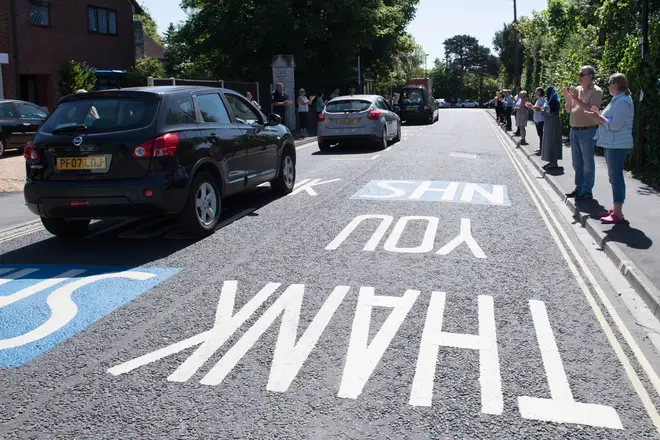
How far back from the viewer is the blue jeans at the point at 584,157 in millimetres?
9586

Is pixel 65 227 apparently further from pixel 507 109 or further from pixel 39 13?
pixel 507 109

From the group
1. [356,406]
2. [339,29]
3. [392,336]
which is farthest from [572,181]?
[339,29]

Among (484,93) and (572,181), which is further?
(484,93)

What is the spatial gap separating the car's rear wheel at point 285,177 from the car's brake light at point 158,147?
3.52 metres

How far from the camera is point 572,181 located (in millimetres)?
12547

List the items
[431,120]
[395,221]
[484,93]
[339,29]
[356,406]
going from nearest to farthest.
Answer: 1. [356,406]
2. [395,221]
3. [339,29]
4. [431,120]
5. [484,93]

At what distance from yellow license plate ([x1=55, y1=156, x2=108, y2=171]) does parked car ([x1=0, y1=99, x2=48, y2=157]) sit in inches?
473

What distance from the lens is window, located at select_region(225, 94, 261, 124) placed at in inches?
371

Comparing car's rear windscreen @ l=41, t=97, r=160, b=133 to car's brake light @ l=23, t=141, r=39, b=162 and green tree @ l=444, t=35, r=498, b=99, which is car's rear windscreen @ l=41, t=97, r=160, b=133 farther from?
green tree @ l=444, t=35, r=498, b=99

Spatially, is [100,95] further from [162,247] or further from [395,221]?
[395,221]

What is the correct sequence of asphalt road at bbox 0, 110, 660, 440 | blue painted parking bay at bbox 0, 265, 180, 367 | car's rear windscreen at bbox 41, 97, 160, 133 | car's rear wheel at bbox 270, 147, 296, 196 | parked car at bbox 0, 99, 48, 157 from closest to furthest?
asphalt road at bbox 0, 110, 660, 440 → blue painted parking bay at bbox 0, 265, 180, 367 → car's rear windscreen at bbox 41, 97, 160, 133 → car's rear wheel at bbox 270, 147, 296, 196 → parked car at bbox 0, 99, 48, 157

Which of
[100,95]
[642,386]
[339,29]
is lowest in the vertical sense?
[642,386]

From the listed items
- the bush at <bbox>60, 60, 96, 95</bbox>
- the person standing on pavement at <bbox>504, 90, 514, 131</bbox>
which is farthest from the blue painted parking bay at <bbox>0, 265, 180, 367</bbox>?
the person standing on pavement at <bbox>504, 90, 514, 131</bbox>

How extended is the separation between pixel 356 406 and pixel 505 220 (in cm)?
580
